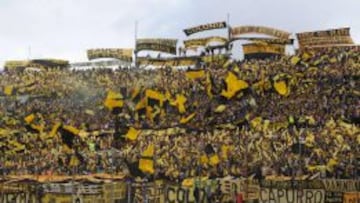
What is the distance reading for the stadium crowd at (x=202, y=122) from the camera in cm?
2697

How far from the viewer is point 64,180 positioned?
89.4 ft

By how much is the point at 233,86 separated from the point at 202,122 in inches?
105

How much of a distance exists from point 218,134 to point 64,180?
7.48m

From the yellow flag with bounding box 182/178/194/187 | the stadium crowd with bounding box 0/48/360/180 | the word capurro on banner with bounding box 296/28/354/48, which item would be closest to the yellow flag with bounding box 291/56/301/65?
the stadium crowd with bounding box 0/48/360/180

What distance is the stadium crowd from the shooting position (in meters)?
27.0

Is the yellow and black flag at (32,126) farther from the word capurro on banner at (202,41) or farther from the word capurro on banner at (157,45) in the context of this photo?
the word capurro on banner at (157,45)

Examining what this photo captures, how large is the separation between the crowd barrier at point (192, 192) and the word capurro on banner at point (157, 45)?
27.5m

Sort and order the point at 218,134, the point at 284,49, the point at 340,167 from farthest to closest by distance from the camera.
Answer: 1. the point at 284,49
2. the point at 218,134
3. the point at 340,167

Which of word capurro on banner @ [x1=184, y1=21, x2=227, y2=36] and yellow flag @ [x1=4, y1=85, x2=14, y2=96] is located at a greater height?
word capurro on banner @ [x1=184, y1=21, x2=227, y2=36]

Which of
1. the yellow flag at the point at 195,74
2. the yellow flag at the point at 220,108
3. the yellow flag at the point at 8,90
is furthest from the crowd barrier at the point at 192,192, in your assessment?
the yellow flag at the point at 8,90

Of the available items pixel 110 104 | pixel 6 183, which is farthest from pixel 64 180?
pixel 110 104

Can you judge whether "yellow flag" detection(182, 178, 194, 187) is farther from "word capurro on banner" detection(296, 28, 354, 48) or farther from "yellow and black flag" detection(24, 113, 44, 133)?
"word capurro on banner" detection(296, 28, 354, 48)

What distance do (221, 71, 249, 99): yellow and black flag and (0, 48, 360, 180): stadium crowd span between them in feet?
0.18

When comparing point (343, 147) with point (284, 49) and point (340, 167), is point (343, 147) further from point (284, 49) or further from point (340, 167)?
point (284, 49)
